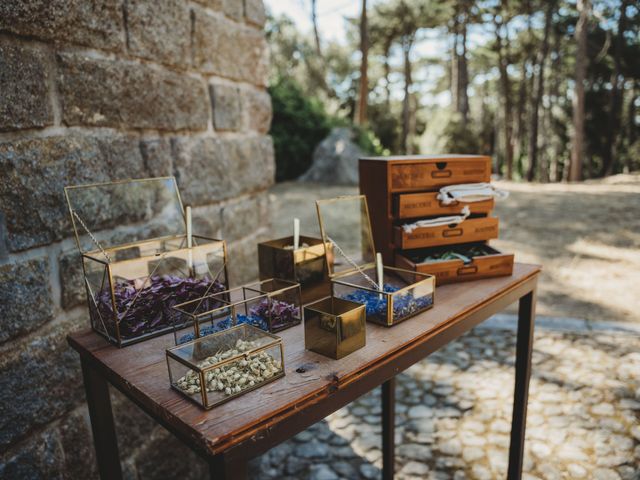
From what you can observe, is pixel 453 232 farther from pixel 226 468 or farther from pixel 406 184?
pixel 226 468

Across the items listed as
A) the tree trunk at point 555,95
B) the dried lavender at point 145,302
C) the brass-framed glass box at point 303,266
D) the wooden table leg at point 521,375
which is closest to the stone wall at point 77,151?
the dried lavender at point 145,302

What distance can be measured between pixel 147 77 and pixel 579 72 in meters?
12.9

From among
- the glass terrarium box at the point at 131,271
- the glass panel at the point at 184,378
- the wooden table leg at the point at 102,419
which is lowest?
the wooden table leg at the point at 102,419

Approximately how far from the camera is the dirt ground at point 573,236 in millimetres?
4020

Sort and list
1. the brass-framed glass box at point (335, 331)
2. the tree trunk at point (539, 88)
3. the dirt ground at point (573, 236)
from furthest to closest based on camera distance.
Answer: the tree trunk at point (539, 88)
the dirt ground at point (573, 236)
the brass-framed glass box at point (335, 331)

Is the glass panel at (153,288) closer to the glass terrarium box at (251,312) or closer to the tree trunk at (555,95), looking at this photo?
the glass terrarium box at (251,312)

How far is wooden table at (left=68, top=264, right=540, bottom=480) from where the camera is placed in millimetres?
798

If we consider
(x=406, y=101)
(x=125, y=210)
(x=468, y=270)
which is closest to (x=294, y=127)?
(x=406, y=101)

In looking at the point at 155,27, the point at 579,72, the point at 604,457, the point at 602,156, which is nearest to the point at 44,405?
the point at 155,27

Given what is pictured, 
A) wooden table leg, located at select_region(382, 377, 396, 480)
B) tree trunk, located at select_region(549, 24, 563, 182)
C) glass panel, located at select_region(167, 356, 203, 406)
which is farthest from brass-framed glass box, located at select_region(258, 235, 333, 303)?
tree trunk, located at select_region(549, 24, 563, 182)

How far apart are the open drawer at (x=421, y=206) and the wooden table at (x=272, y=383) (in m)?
0.26

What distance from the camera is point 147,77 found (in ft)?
5.72

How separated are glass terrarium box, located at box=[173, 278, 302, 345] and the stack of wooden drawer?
0.45m

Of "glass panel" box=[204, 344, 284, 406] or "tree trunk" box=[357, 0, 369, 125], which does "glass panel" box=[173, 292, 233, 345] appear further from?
"tree trunk" box=[357, 0, 369, 125]
